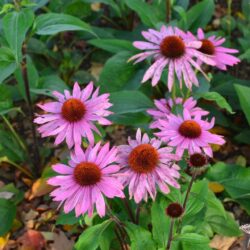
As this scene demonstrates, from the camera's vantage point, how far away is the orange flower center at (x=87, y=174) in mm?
1369

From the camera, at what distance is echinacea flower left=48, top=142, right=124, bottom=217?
135 cm

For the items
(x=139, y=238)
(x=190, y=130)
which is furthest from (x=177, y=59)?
(x=139, y=238)

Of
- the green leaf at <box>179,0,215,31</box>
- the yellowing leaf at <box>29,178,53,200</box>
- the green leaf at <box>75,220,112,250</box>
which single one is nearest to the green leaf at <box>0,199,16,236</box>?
the yellowing leaf at <box>29,178,53,200</box>

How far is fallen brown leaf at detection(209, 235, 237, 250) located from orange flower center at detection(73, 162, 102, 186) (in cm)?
79

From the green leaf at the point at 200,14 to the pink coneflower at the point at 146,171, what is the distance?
1219mm

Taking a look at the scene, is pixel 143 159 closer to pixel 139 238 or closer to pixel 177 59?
pixel 139 238

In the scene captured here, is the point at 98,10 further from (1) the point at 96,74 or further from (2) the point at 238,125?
(2) the point at 238,125

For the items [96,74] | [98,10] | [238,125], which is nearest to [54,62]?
[96,74]

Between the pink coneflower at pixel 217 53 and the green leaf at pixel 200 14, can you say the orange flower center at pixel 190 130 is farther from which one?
the green leaf at pixel 200 14

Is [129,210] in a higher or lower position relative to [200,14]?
lower

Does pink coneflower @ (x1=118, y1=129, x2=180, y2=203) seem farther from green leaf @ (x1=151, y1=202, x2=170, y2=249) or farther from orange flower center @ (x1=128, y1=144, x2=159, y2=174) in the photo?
green leaf @ (x1=151, y1=202, x2=170, y2=249)

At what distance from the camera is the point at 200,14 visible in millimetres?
2561

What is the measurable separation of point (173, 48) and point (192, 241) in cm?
66

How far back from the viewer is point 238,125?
7.82ft
